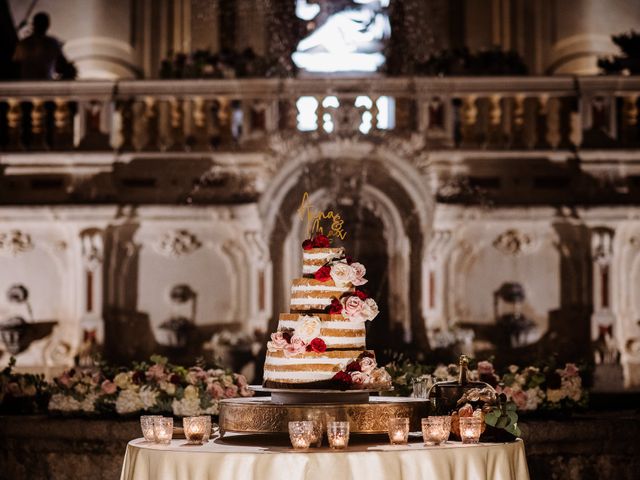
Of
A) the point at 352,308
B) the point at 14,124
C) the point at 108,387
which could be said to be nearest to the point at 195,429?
the point at 352,308

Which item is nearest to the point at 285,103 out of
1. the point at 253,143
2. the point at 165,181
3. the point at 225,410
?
the point at 253,143

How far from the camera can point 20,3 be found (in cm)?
1909

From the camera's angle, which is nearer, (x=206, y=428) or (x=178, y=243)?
(x=206, y=428)

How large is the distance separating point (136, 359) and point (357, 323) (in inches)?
363

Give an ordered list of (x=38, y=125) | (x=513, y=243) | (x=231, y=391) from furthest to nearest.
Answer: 1. (x=38, y=125)
2. (x=513, y=243)
3. (x=231, y=391)

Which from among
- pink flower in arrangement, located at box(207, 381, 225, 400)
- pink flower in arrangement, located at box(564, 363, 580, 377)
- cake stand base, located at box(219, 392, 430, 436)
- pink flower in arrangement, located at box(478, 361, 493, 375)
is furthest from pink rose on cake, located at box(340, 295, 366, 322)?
pink flower in arrangement, located at box(564, 363, 580, 377)

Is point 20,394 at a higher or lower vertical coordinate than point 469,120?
lower

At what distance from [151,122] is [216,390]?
22.8ft

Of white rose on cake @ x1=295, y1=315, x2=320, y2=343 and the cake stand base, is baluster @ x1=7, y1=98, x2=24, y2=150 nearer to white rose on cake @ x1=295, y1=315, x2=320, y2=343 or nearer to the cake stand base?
the cake stand base

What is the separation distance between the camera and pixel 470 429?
21.2 ft

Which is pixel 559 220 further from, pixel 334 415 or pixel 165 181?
pixel 334 415

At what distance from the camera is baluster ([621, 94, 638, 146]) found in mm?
15516

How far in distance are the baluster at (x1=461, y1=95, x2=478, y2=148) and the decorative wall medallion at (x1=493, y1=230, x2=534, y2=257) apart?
3.82ft

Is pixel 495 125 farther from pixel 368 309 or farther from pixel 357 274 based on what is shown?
pixel 368 309
